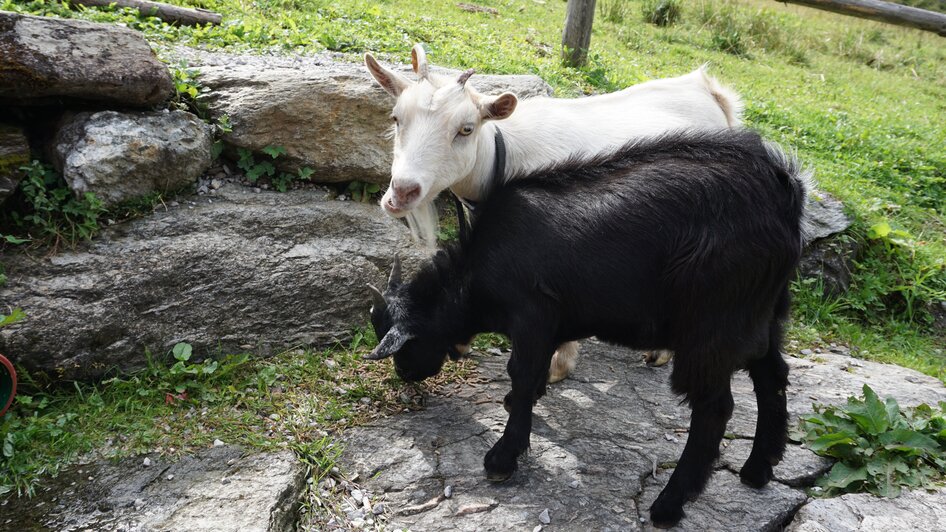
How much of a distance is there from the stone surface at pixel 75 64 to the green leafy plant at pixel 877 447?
454 cm

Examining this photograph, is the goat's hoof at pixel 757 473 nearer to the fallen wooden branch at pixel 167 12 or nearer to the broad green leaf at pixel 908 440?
the broad green leaf at pixel 908 440

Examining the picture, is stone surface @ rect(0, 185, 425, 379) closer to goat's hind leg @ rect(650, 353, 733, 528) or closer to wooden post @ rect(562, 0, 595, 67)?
goat's hind leg @ rect(650, 353, 733, 528)

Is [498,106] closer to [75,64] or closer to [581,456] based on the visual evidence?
[581,456]

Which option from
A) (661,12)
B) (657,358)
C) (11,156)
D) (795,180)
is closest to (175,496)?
(11,156)

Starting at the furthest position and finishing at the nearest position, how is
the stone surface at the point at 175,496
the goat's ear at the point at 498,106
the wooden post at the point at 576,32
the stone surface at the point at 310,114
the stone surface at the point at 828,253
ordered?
the wooden post at the point at 576,32, the stone surface at the point at 828,253, the stone surface at the point at 310,114, the goat's ear at the point at 498,106, the stone surface at the point at 175,496

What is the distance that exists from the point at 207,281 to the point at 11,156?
1321 millimetres

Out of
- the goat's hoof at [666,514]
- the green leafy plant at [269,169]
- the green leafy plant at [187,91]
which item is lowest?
the goat's hoof at [666,514]

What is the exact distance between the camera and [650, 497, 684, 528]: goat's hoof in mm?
3598

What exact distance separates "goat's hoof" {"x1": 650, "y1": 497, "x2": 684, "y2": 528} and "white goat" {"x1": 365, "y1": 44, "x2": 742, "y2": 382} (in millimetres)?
1418

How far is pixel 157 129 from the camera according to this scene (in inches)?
189

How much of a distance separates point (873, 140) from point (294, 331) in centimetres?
738

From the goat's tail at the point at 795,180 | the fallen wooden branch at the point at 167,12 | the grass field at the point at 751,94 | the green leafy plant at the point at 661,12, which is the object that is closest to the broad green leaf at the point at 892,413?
the goat's tail at the point at 795,180

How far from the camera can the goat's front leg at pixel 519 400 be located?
147 inches

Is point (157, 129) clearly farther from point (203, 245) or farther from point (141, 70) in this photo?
point (203, 245)
